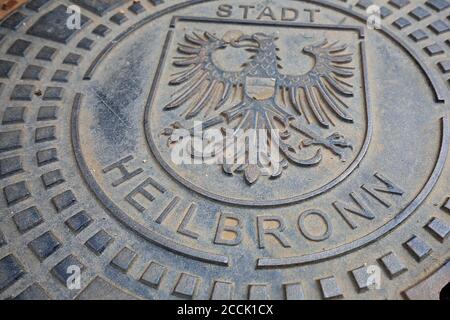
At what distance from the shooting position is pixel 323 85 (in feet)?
12.5

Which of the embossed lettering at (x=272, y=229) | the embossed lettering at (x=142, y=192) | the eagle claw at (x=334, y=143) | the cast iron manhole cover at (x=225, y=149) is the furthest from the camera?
the eagle claw at (x=334, y=143)

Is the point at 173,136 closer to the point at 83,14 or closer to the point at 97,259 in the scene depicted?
the point at 97,259

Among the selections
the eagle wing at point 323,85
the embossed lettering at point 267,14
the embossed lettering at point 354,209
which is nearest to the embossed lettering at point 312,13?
the embossed lettering at point 267,14

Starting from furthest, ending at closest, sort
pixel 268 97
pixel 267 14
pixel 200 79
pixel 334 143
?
1. pixel 267 14
2. pixel 200 79
3. pixel 268 97
4. pixel 334 143

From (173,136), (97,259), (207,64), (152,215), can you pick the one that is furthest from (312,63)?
(97,259)

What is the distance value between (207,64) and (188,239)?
163 centimetres

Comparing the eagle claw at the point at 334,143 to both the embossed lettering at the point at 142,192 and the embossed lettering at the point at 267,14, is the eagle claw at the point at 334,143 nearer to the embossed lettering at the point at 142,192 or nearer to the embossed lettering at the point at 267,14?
the embossed lettering at the point at 142,192

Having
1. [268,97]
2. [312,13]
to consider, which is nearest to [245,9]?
[312,13]

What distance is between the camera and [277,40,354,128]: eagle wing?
3662mm

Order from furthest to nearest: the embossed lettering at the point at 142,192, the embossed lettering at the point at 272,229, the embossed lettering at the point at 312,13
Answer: the embossed lettering at the point at 312,13, the embossed lettering at the point at 142,192, the embossed lettering at the point at 272,229

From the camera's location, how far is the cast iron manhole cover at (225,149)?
290 centimetres

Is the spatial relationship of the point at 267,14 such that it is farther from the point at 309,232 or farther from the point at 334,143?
the point at 309,232

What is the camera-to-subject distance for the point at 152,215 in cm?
313

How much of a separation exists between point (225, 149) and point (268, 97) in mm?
615
